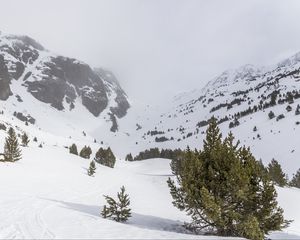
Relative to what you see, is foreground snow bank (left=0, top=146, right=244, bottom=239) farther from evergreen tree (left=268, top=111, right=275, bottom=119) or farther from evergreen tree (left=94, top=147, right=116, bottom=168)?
evergreen tree (left=268, top=111, right=275, bottom=119)

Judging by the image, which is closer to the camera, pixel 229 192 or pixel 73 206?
pixel 229 192

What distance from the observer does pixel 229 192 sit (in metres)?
19.1

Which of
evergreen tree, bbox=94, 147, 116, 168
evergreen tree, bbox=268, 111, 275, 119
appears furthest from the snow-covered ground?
evergreen tree, bbox=268, 111, 275, 119

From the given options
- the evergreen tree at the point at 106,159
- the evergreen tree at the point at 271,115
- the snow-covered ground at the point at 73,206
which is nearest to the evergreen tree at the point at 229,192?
the snow-covered ground at the point at 73,206

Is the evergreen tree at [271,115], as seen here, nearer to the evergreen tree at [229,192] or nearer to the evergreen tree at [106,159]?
the evergreen tree at [106,159]

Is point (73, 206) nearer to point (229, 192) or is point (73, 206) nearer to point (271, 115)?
point (229, 192)

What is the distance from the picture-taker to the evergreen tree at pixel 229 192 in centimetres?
1800

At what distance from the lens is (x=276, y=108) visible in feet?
504

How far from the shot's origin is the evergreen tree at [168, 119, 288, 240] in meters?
18.0

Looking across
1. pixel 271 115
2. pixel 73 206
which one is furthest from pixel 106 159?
pixel 271 115

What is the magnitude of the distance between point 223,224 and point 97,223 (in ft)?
21.8

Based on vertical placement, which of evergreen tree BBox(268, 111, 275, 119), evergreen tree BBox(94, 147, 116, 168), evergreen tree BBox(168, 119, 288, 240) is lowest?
evergreen tree BBox(168, 119, 288, 240)

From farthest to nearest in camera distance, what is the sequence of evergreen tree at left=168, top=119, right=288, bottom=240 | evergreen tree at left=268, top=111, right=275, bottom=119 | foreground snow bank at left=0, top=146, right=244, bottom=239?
evergreen tree at left=268, top=111, right=275, bottom=119
evergreen tree at left=168, top=119, right=288, bottom=240
foreground snow bank at left=0, top=146, right=244, bottom=239

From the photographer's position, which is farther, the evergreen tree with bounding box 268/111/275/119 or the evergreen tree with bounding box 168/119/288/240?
the evergreen tree with bounding box 268/111/275/119
